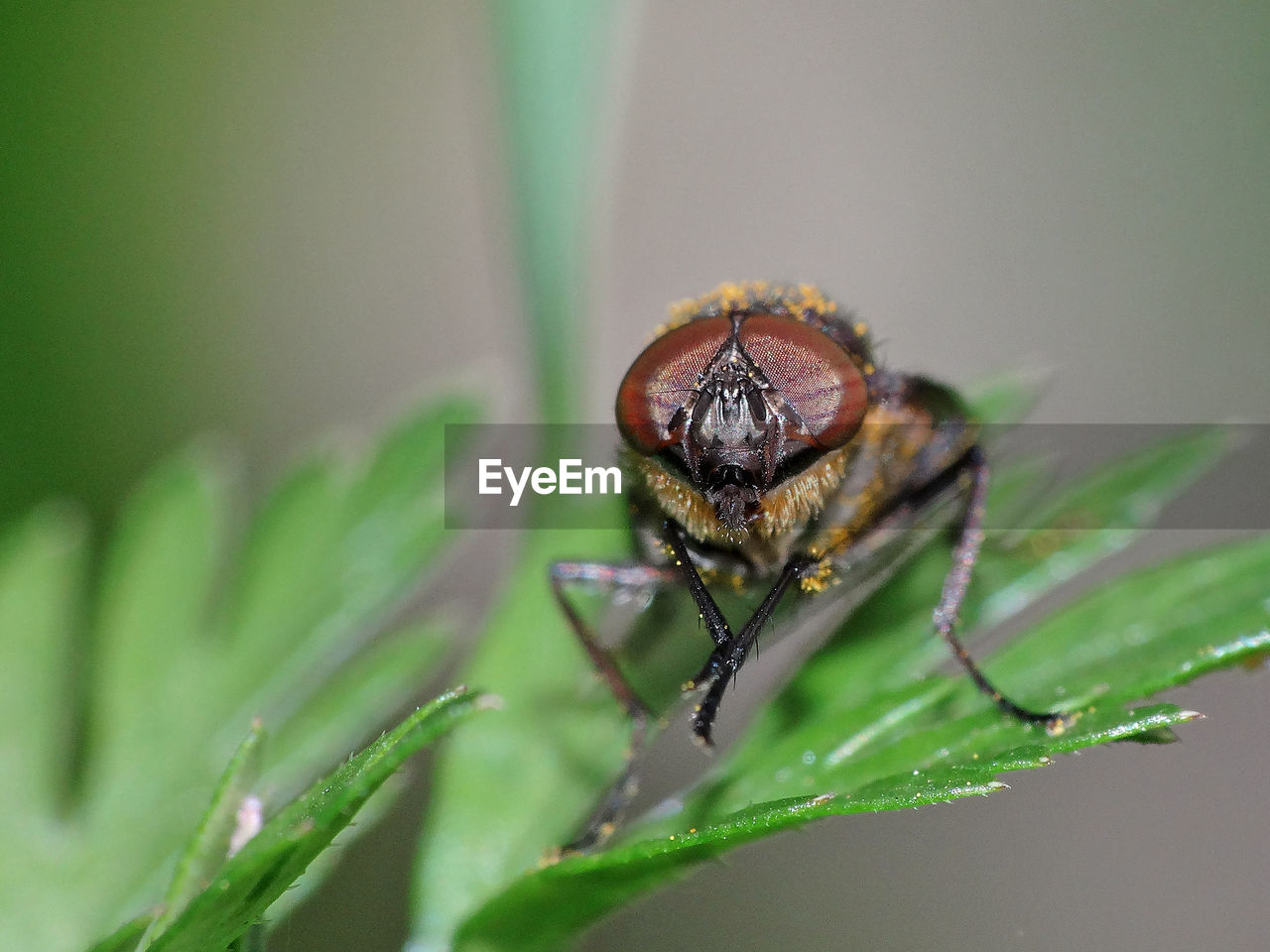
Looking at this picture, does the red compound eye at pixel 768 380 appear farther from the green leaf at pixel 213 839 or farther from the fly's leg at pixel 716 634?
the green leaf at pixel 213 839

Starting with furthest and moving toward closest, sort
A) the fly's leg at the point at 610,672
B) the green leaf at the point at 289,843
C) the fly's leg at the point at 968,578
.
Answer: the fly's leg at the point at 610,672, the fly's leg at the point at 968,578, the green leaf at the point at 289,843

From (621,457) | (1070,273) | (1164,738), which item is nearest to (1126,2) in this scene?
(1070,273)

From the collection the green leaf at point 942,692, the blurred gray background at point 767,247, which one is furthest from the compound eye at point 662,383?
the blurred gray background at point 767,247

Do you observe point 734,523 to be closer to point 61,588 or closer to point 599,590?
point 599,590

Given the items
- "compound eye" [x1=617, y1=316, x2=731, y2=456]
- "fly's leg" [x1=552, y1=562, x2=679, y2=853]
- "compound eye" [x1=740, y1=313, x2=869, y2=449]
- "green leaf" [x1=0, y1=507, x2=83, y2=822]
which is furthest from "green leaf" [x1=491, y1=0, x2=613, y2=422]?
"green leaf" [x1=0, y1=507, x2=83, y2=822]

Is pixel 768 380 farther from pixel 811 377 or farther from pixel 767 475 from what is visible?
pixel 767 475
